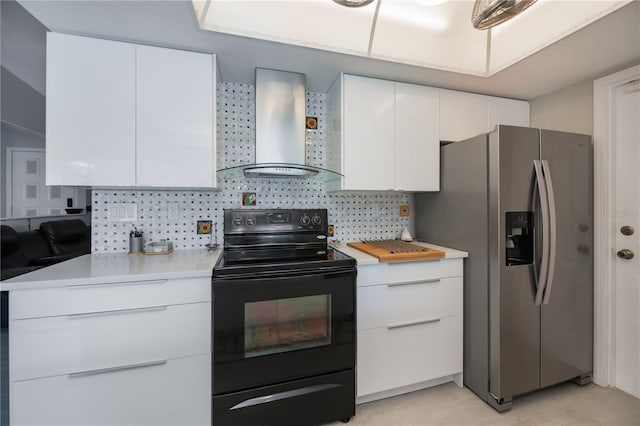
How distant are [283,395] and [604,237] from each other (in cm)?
240

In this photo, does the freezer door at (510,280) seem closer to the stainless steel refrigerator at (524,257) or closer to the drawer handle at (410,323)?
the stainless steel refrigerator at (524,257)

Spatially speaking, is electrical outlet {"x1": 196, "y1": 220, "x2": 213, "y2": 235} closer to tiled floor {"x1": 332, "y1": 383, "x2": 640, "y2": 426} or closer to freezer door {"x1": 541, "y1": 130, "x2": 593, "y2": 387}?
tiled floor {"x1": 332, "y1": 383, "x2": 640, "y2": 426}

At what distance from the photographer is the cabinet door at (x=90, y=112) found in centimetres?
135

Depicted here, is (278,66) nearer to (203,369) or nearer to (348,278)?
(348,278)

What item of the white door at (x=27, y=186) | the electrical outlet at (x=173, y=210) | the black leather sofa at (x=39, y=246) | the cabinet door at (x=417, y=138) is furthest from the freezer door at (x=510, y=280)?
the white door at (x=27, y=186)

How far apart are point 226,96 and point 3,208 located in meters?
3.57

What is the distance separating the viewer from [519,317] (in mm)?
1572

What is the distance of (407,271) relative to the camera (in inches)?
64.6

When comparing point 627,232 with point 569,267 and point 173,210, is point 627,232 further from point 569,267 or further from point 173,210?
point 173,210

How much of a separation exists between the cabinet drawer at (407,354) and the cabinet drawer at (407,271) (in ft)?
1.01

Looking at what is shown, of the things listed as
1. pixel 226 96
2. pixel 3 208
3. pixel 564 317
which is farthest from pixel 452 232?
pixel 3 208

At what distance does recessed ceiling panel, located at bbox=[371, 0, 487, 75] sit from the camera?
1.59 metres

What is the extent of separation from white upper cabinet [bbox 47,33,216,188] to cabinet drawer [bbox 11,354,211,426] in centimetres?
96

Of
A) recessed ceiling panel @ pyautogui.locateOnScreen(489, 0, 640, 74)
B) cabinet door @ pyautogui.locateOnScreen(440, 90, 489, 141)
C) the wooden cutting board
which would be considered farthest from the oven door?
recessed ceiling panel @ pyautogui.locateOnScreen(489, 0, 640, 74)
